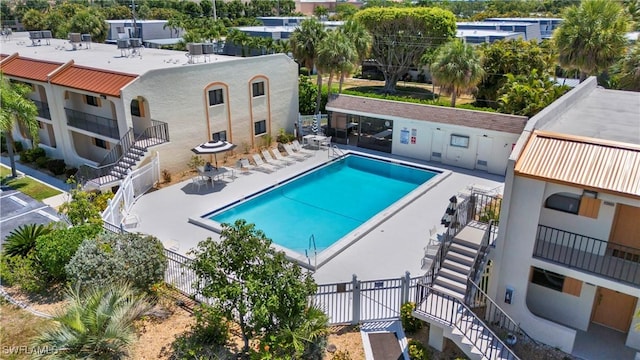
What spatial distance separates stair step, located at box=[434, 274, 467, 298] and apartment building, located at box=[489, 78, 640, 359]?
4.30ft

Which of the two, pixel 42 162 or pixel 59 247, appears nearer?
pixel 59 247

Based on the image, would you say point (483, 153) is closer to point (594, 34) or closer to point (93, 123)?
point (594, 34)

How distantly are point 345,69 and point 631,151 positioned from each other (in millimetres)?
22286

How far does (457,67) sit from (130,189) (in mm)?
22110

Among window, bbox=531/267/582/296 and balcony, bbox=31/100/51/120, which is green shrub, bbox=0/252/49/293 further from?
window, bbox=531/267/582/296

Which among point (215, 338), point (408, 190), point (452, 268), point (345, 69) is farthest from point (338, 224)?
point (345, 69)

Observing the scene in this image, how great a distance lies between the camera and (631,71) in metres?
23.4

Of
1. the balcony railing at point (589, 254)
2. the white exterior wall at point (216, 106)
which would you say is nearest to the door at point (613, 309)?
the balcony railing at point (589, 254)

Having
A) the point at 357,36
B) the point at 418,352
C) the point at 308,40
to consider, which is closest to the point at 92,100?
the point at 308,40

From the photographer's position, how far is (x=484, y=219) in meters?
16.5

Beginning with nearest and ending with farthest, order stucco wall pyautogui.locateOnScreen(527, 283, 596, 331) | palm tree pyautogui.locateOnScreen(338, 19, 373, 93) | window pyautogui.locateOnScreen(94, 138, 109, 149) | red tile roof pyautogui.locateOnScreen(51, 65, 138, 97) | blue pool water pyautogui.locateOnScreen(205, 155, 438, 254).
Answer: stucco wall pyautogui.locateOnScreen(527, 283, 596, 331) → blue pool water pyautogui.locateOnScreen(205, 155, 438, 254) → red tile roof pyautogui.locateOnScreen(51, 65, 138, 97) → window pyautogui.locateOnScreen(94, 138, 109, 149) → palm tree pyautogui.locateOnScreen(338, 19, 373, 93)

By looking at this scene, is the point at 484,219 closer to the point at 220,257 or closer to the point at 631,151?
the point at 631,151

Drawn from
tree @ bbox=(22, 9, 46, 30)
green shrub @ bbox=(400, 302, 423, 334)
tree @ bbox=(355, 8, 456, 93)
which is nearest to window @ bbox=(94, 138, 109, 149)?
green shrub @ bbox=(400, 302, 423, 334)

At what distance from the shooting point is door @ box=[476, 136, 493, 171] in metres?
26.2
